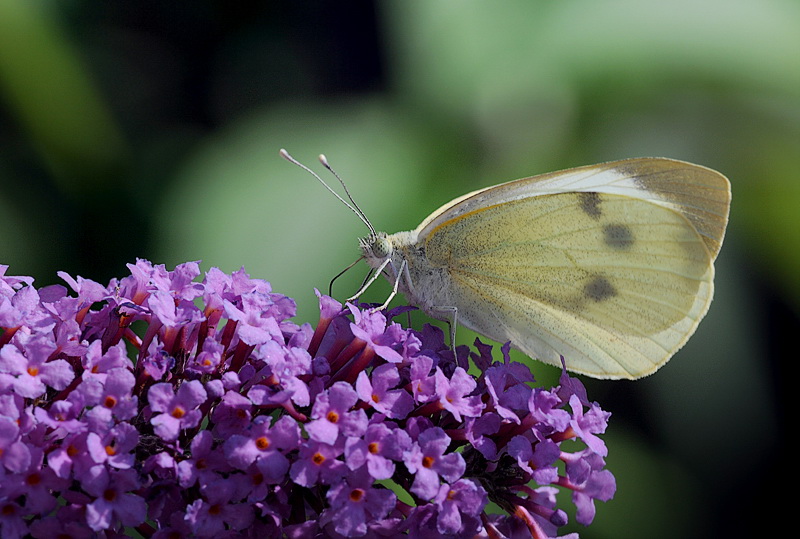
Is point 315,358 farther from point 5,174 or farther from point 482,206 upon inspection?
point 5,174

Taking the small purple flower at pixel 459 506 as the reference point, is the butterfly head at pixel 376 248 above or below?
above

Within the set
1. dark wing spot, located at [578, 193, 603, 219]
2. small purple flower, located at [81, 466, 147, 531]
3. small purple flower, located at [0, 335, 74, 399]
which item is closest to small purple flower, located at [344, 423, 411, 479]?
small purple flower, located at [81, 466, 147, 531]

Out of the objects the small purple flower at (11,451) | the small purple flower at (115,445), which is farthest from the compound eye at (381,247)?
the small purple flower at (11,451)

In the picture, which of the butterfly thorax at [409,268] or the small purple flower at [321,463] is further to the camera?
the butterfly thorax at [409,268]

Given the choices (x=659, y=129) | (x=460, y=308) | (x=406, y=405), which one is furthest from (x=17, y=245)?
(x=659, y=129)

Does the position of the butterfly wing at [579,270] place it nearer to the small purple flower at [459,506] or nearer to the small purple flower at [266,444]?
the small purple flower at [459,506]

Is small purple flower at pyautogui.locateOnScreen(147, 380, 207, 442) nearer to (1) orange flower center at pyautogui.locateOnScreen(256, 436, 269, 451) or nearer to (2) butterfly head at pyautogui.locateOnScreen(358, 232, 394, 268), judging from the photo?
(1) orange flower center at pyautogui.locateOnScreen(256, 436, 269, 451)

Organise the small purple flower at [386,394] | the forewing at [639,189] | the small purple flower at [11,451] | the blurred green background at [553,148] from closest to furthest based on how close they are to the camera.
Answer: the small purple flower at [11,451] < the small purple flower at [386,394] < the forewing at [639,189] < the blurred green background at [553,148]
